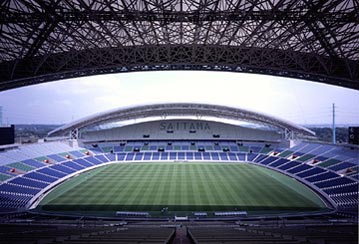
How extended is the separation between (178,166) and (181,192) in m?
19.7

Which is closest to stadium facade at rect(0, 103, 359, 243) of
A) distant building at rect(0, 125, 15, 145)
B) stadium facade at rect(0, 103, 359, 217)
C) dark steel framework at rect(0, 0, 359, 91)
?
stadium facade at rect(0, 103, 359, 217)

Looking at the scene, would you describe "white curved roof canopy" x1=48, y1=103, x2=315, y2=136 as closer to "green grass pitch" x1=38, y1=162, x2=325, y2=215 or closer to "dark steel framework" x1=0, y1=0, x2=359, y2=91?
"green grass pitch" x1=38, y1=162, x2=325, y2=215

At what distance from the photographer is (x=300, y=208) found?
27.6 meters

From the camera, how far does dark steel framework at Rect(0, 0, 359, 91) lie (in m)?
17.4

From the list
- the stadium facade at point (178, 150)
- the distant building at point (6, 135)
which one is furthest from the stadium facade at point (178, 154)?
the distant building at point (6, 135)

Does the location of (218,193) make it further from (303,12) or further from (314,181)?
(303,12)

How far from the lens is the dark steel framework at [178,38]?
17.4m

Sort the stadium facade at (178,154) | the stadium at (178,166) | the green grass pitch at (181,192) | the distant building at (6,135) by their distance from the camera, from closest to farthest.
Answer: the stadium at (178,166) → the stadium facade at (178,154) → the green grass pitch at (181,192) → the distant building at (6,135)

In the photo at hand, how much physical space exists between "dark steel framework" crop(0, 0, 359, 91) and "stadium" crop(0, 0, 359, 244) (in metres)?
0.11

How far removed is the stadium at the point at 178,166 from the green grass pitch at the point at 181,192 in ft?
0.79

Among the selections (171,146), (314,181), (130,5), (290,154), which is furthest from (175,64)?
(171,146)

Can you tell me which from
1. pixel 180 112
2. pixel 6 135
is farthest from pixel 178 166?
pixel 6 135

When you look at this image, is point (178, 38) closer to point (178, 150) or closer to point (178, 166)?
Answer: point (178, 166)

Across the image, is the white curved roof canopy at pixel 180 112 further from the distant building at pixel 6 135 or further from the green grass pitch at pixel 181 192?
the distant building at pixel 6 135
